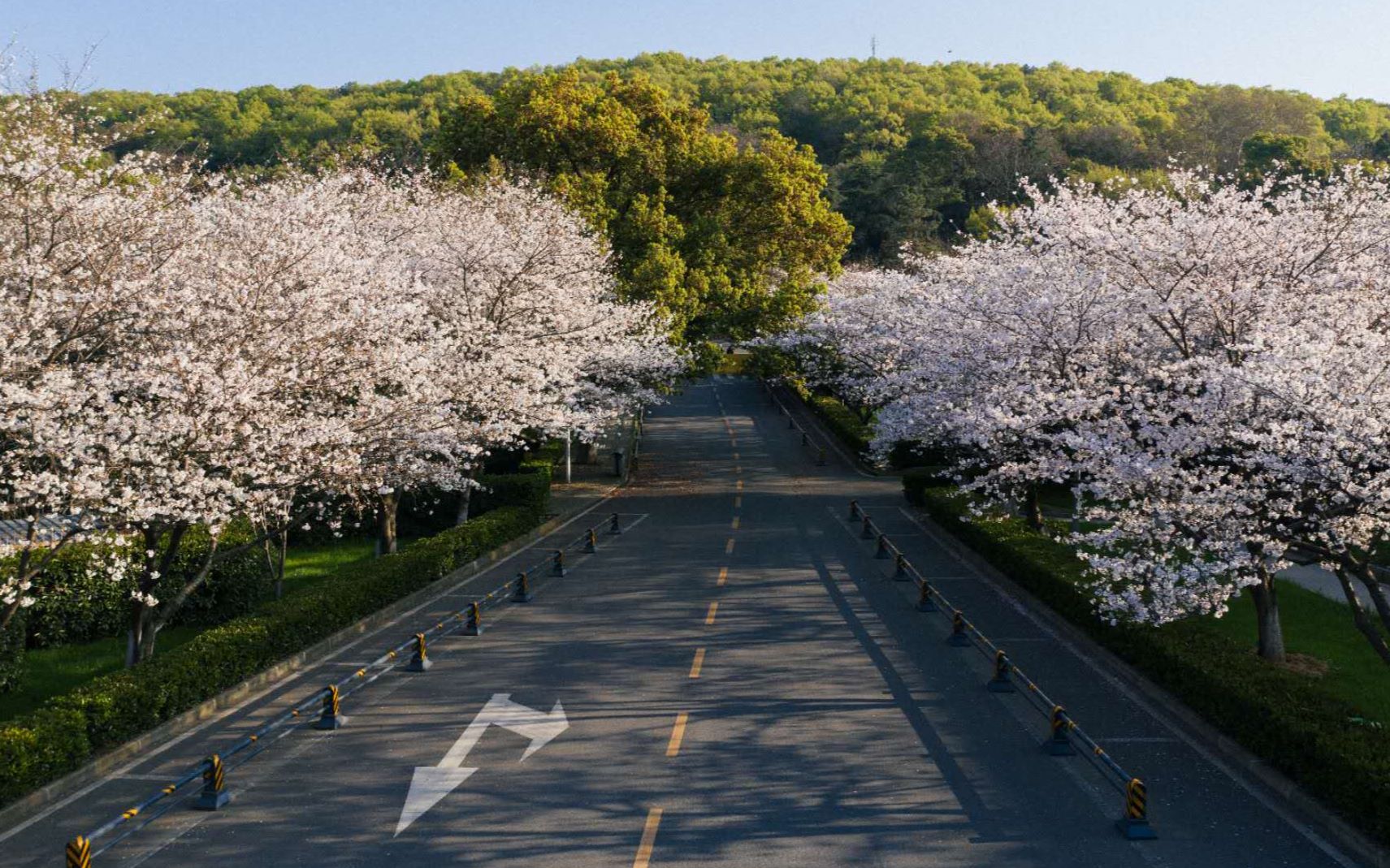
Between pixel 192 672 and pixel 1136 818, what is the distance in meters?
12.2

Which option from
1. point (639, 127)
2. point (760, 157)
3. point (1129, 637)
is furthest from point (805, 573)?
point (639, 127)

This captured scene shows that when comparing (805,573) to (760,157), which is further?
(760,157)

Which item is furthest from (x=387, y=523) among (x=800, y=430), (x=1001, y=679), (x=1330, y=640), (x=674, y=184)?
(x=800, y=430)

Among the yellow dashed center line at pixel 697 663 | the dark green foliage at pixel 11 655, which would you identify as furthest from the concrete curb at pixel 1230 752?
the dark green foliage at pixel 11 655

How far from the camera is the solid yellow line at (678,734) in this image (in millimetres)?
13631

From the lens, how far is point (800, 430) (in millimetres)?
61344

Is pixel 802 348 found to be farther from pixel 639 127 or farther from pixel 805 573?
pixel 805 573

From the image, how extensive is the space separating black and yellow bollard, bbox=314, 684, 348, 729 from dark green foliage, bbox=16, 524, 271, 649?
18.3ft

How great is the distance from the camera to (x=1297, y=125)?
113 metres

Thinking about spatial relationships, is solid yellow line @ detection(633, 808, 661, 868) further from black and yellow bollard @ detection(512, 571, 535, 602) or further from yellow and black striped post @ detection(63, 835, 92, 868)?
black and yellow bollard @ detection(512, 571, 535, 602)

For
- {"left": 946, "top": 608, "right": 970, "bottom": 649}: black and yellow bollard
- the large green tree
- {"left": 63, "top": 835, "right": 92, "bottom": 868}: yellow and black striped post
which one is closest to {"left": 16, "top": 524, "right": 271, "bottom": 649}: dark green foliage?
{"left": 63, "top": 835, "right": 92, "bottom": 868}: yellow and black striped post

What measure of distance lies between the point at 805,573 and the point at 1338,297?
12.7m

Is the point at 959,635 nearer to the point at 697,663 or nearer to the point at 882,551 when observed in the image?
the point at 697,663

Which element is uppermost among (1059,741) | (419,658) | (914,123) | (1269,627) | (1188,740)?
(914,123)
